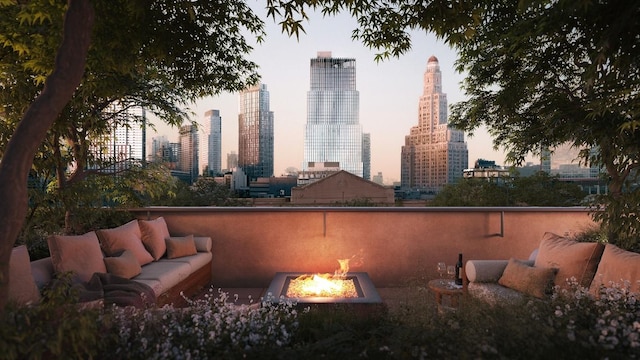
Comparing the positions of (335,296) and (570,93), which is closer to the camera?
(335,296)

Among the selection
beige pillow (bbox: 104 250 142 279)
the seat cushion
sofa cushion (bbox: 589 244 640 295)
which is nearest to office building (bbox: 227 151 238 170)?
the seat cushion

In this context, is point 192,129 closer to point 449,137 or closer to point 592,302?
point 592,302

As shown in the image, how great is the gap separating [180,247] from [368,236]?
2390 mm

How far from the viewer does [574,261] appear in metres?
3.67

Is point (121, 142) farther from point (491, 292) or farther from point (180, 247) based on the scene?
point (491, 292)

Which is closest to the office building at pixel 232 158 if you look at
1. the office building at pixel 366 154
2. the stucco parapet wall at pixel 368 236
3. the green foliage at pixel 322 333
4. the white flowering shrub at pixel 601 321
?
the office building at pixel 366 154

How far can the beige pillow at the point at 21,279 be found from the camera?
114 inches

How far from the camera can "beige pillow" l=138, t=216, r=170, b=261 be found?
5.04 m

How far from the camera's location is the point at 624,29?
8.19ft

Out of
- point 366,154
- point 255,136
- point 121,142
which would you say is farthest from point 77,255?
point 366,154

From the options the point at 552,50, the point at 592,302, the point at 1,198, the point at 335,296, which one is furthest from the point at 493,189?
the point at 1,198

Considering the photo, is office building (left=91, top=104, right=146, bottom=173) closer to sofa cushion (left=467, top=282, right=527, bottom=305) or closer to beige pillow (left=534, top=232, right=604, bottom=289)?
sofa cushion (left=467, top=282, right=527, bottom=305)

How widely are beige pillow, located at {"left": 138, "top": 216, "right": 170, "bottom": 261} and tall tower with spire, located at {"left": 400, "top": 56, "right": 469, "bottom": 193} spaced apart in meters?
21.5

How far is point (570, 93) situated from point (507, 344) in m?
6.48
